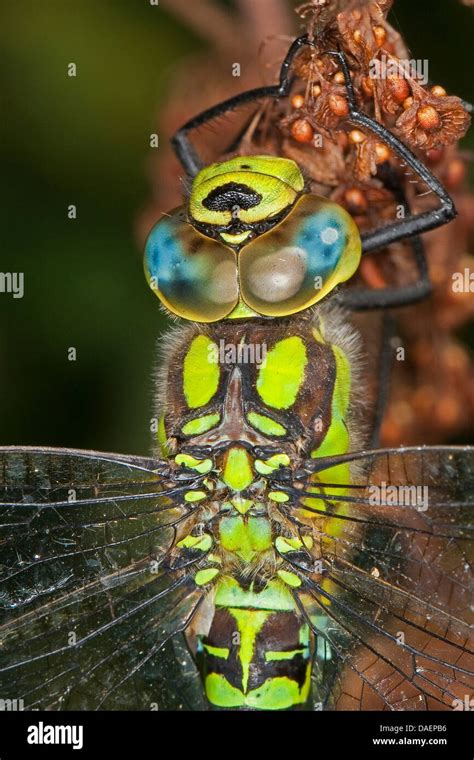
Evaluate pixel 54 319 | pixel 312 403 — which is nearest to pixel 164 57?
pixel 54 319

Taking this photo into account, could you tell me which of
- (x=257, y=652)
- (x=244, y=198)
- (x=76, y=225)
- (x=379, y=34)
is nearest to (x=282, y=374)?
(x=244, y=198)

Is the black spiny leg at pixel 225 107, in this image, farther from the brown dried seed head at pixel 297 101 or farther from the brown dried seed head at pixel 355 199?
the brown dried seed head at pixel 355 199

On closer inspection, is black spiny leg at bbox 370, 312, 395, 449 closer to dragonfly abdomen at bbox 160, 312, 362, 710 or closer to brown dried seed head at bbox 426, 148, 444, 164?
dragonfly abdomen at bbox 160, 312, 362, 710

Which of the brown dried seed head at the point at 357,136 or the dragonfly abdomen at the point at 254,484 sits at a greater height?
the brown dried seed head at the point at 357,136

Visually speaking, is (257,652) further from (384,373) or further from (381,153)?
(381,153)

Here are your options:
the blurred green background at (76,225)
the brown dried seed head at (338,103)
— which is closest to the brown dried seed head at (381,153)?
the brown dried seed head at (338,103)

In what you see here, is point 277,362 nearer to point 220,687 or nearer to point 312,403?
point 312,403

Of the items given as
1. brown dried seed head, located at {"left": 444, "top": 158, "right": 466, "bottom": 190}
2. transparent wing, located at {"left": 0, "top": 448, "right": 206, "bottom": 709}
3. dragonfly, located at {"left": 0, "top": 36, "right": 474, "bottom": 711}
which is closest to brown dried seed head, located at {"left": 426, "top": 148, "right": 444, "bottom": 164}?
brown dried seed head, located at {"left": 444, "top": 158, "right": 466, "bottom": 190}
